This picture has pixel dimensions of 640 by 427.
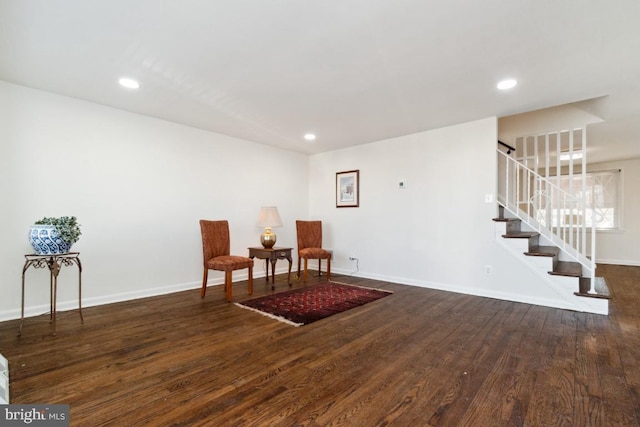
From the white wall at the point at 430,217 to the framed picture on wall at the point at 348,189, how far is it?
0.09m

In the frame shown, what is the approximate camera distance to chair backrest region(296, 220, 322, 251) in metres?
5.21

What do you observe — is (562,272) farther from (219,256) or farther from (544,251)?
(219,256)

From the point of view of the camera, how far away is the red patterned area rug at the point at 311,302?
3.09 meters

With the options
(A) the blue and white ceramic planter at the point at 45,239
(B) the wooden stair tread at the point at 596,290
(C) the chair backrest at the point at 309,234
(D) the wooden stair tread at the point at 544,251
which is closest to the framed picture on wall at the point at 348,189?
(C) the chair backrest at the point at 309,234

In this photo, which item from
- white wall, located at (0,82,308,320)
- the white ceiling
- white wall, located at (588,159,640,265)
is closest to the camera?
the white ceiling

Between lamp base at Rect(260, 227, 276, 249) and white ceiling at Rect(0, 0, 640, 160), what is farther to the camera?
lamp base at Rect(260, 227, 276, 249)

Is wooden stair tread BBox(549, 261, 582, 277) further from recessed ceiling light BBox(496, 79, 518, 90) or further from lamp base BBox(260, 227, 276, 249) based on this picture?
lamp base BBox(260, 227, 276, 249)

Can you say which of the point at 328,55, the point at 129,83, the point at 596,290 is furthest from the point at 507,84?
the point at 129,83

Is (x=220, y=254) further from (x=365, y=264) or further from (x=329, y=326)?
(x=365, y=264)

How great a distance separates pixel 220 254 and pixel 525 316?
3.66 m

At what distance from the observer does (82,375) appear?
1.90m

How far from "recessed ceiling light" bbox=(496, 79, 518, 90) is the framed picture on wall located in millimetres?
2645

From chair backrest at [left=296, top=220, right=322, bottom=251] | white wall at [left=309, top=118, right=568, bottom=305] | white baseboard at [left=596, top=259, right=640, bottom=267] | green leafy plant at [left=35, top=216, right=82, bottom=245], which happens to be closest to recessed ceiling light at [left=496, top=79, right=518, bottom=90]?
white wall at [left=309, top=118, right=568, bottom=305]

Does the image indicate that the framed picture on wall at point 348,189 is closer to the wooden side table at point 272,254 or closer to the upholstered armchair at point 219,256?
the wooden side table at point 272,254
